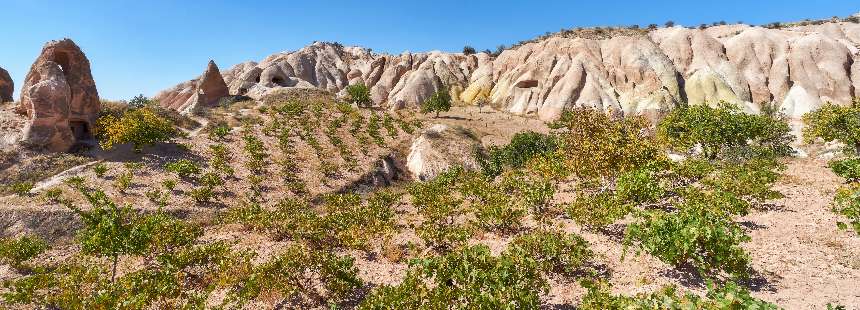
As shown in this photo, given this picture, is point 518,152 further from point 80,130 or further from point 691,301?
point 80,130

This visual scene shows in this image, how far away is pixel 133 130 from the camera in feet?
111

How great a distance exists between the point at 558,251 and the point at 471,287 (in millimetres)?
5193

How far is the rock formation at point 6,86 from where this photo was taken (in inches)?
1802

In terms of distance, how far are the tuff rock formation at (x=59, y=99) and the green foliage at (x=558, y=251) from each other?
1391 inches

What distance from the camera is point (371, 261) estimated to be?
→ 1786 cm

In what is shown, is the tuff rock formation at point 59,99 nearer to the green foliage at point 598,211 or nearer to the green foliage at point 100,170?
the green foliage at point 100,170

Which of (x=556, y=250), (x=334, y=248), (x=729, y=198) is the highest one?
(x=729, y=198)

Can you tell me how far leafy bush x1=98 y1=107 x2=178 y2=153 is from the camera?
3347 centimetres

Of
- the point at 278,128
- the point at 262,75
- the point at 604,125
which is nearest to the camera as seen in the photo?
the point at 604,125

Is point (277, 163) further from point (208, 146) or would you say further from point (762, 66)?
point (762, 66)

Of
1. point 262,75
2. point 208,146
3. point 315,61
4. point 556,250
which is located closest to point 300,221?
point 556,250

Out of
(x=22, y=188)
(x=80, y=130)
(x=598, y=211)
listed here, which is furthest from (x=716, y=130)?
(x=80, y=130)

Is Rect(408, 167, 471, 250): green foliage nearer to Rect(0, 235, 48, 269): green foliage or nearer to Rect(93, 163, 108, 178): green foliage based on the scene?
Rect(0, 235, 48, 269): green foliage

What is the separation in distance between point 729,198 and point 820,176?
12.8 metres
